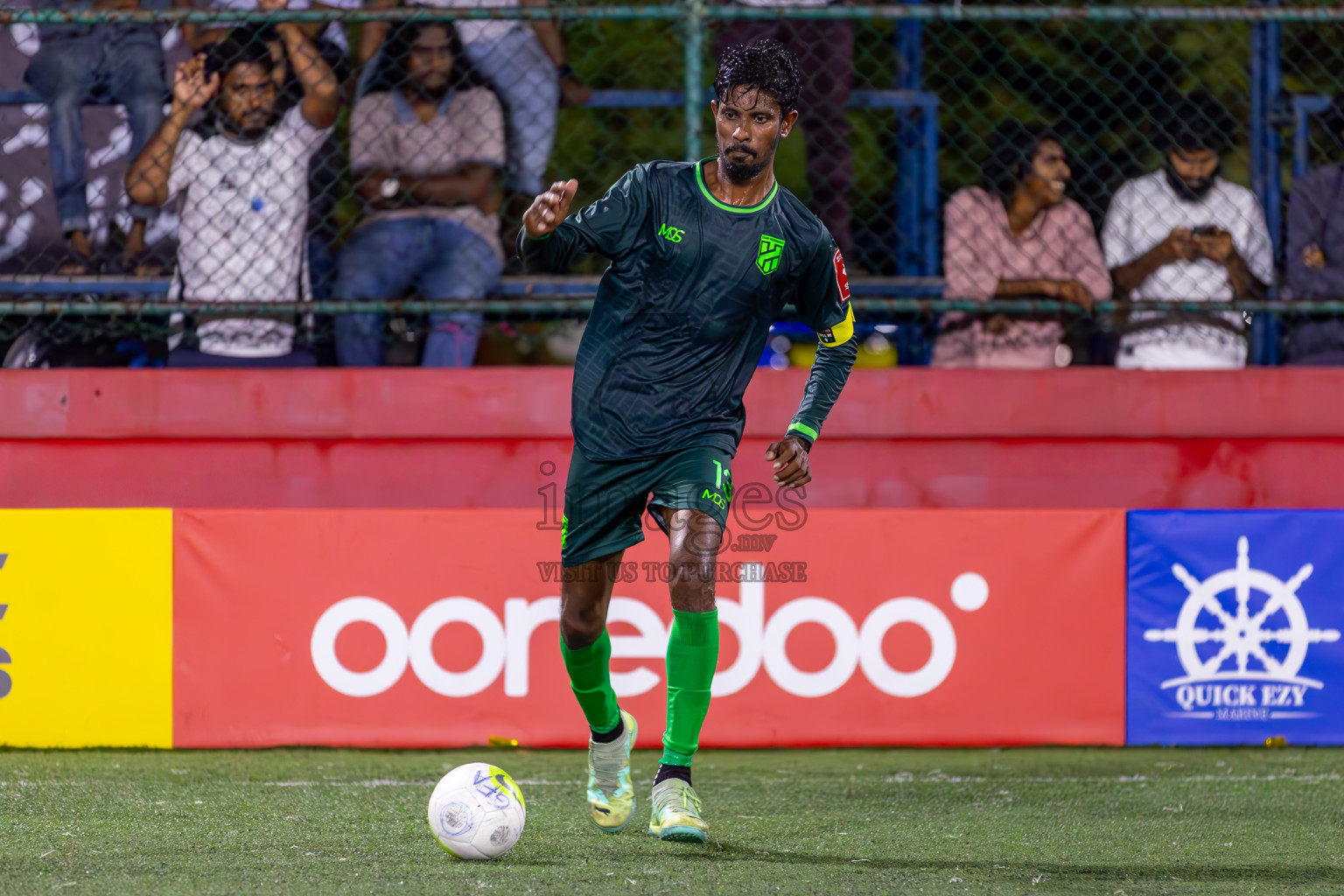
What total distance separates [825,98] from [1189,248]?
1807 millimetres

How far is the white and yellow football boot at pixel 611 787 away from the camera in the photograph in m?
4.08

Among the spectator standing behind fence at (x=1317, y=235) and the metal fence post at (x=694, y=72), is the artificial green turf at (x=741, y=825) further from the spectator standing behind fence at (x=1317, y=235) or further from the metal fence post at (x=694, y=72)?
the metal fence post at (x=694, y=72)

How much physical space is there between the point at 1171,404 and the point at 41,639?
4932 mm

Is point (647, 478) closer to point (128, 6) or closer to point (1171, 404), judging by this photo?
Result: point (1171, 404)

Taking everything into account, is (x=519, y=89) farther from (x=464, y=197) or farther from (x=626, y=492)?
(x=626, y=492)

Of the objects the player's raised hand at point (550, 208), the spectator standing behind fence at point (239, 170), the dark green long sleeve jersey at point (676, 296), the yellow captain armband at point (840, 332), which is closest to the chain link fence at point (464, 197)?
the spectator standing behind fence at point (239, 170)

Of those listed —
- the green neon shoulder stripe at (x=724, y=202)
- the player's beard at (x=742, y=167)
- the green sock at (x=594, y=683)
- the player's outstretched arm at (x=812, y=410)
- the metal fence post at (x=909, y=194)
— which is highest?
the metal fence post at (x=909, y=194)

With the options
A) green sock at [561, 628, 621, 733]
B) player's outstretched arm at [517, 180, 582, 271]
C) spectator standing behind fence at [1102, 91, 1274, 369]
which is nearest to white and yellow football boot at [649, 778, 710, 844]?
green sock at [561, 628, 621, 733]

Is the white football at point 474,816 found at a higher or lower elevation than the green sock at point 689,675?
lower

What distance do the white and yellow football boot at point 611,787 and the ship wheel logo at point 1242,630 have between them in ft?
9.16

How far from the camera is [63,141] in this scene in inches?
251

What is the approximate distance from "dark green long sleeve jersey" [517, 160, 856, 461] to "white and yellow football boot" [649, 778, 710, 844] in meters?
0.92

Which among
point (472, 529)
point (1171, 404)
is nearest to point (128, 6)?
point (472, 529)

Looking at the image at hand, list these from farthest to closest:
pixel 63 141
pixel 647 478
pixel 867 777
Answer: pixel 63 141
pixel 867 777
pixel 647 478
